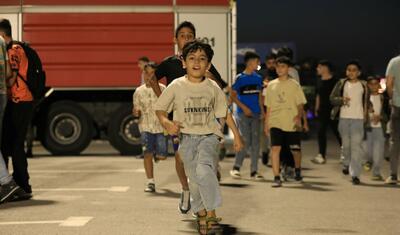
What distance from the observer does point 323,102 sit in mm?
15555

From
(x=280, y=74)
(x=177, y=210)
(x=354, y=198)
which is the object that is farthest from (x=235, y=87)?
(x=177, y=210)

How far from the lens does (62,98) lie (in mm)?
17250

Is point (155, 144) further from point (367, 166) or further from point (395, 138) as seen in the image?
point (367, 166)

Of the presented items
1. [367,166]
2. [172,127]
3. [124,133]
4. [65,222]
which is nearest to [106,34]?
[124,133]

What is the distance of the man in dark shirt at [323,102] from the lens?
15.3m

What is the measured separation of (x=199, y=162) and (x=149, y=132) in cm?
397

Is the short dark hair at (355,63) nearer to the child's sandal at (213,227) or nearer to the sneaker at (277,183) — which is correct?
the sneaker at (277,183)

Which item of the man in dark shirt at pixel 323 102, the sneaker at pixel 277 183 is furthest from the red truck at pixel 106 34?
the sneaker at pixel 277 183

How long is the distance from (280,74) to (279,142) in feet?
2.90

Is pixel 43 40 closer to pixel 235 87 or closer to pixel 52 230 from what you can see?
pixel 235 87

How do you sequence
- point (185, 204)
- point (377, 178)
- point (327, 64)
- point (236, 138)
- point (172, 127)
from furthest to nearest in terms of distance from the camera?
1. point (327, 64)
2. point (377, 178)
3. point (185, 204)
4. point (236, 138)
5. point (172, 127)

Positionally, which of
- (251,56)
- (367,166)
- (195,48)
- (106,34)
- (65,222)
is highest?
(106,34)

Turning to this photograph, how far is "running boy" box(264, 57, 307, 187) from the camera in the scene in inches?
456

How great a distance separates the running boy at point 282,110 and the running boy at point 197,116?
13.6 feet
